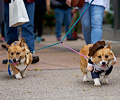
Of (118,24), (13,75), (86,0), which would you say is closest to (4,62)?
(13,75)

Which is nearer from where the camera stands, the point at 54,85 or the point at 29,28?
the point at 54,85

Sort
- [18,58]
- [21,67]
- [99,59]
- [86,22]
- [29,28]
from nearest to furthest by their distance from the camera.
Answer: [99,59] < [18,58] < [21,67] < [86,22] < [29,28]

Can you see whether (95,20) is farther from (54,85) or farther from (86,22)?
(54,85)

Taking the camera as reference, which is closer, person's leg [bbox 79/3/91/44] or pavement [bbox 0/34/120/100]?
pavement [bbox 0/34/120/100]

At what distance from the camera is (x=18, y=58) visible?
5.16 m

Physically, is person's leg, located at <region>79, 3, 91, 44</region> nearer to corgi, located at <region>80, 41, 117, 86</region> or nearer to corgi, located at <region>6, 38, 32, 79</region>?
corgi, located at <region>6, 38, 32, 79</region>

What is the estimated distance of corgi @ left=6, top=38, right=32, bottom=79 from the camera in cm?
517

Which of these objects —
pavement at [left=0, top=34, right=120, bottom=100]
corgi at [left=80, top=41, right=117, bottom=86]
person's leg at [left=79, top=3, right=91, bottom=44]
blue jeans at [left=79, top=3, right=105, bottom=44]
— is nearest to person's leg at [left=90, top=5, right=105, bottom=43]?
blue jeans at [left=79, top=3, right=105, bottom=44]

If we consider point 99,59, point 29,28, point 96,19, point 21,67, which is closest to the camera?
point 99,59

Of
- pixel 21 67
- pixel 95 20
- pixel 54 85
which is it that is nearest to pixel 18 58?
pixel 21 67

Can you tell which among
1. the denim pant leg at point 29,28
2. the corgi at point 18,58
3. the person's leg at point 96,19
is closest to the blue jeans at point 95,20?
the person's leg at point 96,19

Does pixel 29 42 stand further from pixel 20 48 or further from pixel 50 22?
pixel 50 22

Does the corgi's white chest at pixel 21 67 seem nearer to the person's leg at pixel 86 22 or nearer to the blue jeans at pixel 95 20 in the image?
the blue jeans at pixel 95 20

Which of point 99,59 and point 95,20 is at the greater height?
point 95,20
